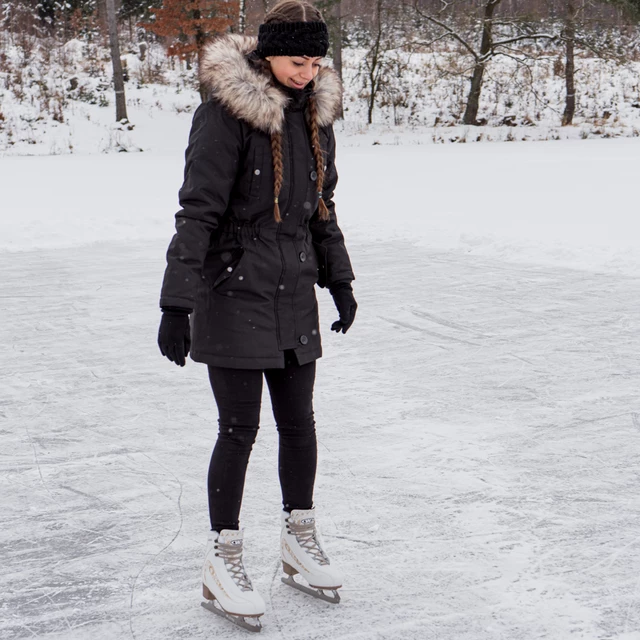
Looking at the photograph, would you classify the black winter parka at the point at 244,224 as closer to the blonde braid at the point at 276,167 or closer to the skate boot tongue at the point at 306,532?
the blonde braid at the point at 276,167

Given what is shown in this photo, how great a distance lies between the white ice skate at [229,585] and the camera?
228 centimetres

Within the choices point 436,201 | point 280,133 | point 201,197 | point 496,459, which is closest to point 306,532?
point 201,197

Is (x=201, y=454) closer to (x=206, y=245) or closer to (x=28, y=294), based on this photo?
(x=206, y=245)

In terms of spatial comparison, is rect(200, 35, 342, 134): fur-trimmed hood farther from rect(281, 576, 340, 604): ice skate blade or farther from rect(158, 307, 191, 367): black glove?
rect(281, 576, 340, 604): ice skate blade

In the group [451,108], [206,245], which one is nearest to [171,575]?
[206,245]

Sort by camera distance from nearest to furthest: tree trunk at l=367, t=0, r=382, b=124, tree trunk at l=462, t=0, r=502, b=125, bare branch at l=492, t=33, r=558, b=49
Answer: bare branch at l=492, t=33, r=558, b=49, tree trunk at l=462, t=0, r=502, b=125, tree trunk at l=367, t=0, r=382, b=124

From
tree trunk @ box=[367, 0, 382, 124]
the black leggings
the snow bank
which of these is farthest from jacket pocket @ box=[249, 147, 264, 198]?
tree trunk @ box=[367, 0, 382, 124]

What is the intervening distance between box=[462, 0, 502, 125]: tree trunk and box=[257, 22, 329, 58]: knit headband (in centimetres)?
1979

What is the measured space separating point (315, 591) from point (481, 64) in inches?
809

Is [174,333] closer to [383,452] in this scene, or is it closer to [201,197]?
[201,197]

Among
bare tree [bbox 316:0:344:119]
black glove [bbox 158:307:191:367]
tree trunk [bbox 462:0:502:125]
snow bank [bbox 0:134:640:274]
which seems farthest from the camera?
bare tree [bbox 316:0:344:119]

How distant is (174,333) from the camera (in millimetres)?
2146

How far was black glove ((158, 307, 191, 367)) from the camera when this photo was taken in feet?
7.04

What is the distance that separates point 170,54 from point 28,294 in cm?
1731
